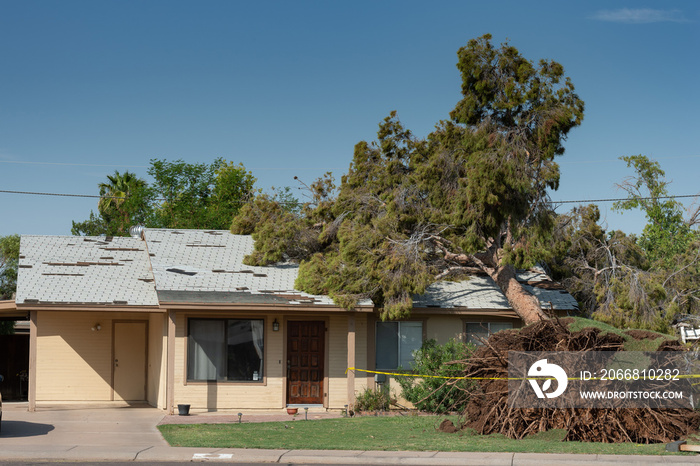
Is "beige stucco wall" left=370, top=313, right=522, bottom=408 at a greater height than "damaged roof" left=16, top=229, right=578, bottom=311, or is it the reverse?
"damaged roof" left=16, top=229, right=578, bottom=311

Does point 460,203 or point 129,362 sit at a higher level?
point 460,203

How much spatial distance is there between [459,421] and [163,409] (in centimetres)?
777

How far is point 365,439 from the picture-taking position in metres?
13.8

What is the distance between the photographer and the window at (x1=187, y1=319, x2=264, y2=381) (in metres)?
18.9

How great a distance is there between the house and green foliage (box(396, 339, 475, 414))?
1.06 meters

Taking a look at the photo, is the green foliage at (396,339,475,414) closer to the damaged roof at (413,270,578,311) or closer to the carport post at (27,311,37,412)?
the damaged roof at (413,270,578,311)

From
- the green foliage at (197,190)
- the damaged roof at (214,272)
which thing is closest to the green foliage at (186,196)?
the green foliage at (197,190)

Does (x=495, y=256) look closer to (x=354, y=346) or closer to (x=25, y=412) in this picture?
(x=354, y=346)

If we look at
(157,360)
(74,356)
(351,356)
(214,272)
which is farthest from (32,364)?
(351,356)

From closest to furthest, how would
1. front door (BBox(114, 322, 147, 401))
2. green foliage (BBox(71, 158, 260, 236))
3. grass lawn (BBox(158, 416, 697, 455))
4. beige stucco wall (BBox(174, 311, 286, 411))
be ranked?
grass lawn (BBox(158, 416, 697, 455)) → beige stucco wall (BBox(174, 311, 286, 411)) → front door (BBox(114, 322, 147, 401)) → green foliage (BBox(71, 158, 260, 236))

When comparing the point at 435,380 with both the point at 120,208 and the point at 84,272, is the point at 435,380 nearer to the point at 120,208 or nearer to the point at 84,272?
the point at 84,272

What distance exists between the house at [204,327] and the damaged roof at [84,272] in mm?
47

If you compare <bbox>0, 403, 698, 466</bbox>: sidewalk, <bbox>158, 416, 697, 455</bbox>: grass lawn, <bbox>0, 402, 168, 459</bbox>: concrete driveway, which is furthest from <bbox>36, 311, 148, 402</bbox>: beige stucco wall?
<bbox>158, 416, 697, 455</bbox>: grass lawn

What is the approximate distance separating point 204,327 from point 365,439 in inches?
262
